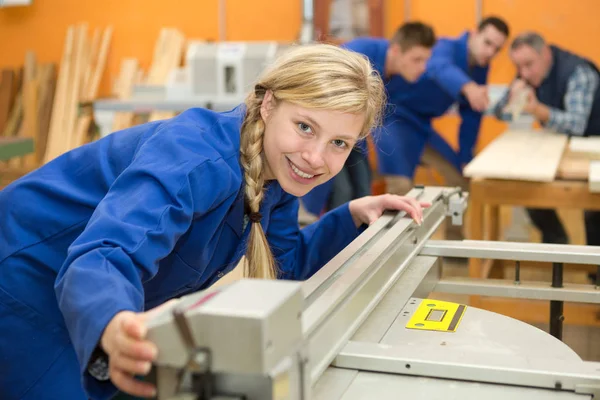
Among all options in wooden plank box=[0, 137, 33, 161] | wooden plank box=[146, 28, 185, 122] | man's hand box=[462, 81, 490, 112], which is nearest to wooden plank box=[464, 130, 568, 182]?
man's hand box=[462, 81, 490, 112]

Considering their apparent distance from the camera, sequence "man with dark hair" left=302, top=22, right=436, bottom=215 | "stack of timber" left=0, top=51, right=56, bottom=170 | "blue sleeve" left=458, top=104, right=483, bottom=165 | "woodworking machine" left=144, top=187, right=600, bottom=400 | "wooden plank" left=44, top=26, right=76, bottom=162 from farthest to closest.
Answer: "stack of timber" left=0, top=51, right=56, bottom=170
"wooden plank" left=44, top=26, right=76, bottom=162
"blue sleeve" left=458, top=104, right=483, bottom=165
"man with dark hair" left=302, top=22, right=436, bottom=215
"woodworking machine" left=144, top=187, right=600, bottom=400

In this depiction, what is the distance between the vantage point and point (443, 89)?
4848 millimetres

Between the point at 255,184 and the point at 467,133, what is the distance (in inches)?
168

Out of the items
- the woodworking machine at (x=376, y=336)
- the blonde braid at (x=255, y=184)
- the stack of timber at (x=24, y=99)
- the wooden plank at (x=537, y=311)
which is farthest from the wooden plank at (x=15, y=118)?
the blonde braid at (x=255, y=184)

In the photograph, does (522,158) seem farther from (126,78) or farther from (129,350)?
(126,78)

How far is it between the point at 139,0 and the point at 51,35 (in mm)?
880

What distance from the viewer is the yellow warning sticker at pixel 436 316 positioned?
56.3 inches

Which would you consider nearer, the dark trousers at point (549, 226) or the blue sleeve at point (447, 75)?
the dark trousers at point (549, 226)

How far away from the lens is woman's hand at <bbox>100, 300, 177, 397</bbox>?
91 centimetres

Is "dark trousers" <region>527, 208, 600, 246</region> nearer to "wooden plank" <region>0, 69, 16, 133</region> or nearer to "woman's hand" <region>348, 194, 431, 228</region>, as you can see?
"woman's hand" <region>348, 194, 431, 228</region>

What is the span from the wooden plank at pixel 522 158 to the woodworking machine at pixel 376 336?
4.36ft

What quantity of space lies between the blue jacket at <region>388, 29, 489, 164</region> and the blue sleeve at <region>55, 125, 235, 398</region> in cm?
348

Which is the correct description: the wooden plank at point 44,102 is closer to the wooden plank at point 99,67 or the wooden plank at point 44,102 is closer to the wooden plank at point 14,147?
the wooden plank at point 99,67

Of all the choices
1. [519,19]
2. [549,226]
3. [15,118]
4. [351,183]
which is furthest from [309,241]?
[15,118]
